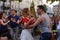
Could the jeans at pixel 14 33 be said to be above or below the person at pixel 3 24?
below

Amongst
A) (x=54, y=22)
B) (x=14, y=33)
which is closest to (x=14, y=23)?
(x=14, y=33)

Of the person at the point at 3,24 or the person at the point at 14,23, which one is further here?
the person at the point at 14,23

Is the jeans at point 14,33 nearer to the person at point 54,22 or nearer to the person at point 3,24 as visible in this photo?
the person at point 3,24

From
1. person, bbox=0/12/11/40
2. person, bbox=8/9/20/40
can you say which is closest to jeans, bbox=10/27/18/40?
person, bbox=8/9/20/40

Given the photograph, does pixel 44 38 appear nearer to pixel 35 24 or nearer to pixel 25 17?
pixel 35 24

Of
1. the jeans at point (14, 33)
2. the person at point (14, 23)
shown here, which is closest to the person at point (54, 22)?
the person at point (14, 23)

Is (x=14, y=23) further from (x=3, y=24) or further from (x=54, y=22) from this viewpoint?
(x=54, y=22)

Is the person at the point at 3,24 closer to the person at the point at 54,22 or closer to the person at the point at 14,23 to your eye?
the person at the point at 14,23

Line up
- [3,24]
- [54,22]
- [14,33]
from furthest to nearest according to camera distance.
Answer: [14,33], [54,22], [3,24]

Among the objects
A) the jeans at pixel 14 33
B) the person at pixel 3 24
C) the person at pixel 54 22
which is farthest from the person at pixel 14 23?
the person at pixel 54 22

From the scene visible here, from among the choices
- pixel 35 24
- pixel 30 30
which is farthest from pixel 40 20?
pixel 30 30

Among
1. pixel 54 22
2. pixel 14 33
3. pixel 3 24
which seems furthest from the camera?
pixel 14 33

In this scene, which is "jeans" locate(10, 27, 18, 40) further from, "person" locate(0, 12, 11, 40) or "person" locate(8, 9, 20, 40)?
"person" locate(0, 12, 11, 40)

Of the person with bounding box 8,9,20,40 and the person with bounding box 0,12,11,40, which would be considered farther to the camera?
the person with bounding box 8,9,20,40
